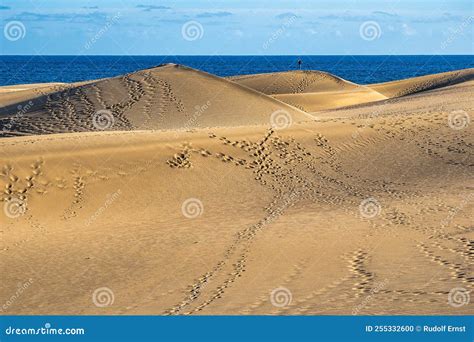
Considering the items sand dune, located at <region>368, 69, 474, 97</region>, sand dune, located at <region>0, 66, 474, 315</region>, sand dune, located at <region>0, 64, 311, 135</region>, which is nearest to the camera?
sand dune, located at <region>0, 66, 474, 315</region>

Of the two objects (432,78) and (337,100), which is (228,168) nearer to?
(337,100)

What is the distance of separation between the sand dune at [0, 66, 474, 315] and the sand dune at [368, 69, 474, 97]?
73.5ft

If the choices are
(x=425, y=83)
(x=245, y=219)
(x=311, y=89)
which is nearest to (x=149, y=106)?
(x=245, y=219)

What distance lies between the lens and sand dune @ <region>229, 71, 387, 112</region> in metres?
43.8

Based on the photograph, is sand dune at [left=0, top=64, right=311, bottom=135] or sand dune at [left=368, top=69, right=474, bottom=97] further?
sand dune at [left=368, top=69, right=474, bottom=97]

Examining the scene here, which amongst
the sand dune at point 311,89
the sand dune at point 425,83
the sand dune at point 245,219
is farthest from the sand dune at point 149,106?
the sand dune at point 425,83

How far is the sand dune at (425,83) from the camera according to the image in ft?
150

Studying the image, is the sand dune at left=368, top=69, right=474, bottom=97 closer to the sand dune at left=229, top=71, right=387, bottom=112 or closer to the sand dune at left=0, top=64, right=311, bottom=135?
the sand dune at left=229, top=71, right=387, bottom=112

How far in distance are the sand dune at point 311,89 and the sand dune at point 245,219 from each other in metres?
19.2

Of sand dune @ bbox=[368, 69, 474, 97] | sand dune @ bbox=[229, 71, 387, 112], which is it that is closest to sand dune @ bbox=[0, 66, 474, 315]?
sand dune @ bbox=[229, 71, 387, 112]

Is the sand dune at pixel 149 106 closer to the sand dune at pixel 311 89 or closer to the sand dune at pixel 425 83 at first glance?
the sand dune at pixel 311 89

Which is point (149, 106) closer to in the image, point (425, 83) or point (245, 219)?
point (245, 219)

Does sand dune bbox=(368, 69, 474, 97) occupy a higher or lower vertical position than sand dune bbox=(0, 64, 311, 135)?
higher

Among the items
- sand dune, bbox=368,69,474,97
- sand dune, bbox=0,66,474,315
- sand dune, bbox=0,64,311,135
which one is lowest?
sand dune, bbox=0,66,474,315
